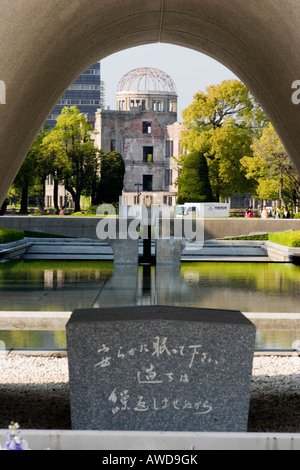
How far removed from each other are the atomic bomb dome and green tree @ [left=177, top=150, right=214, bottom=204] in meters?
34.9

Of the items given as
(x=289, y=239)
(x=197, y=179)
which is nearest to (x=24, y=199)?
(x=197, y=179)

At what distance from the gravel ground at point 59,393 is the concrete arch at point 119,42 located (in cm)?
213

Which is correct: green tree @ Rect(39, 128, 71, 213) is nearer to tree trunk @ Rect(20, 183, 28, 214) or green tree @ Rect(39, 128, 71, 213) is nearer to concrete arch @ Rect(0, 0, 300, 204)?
tree trunk @ Rect(20, 183, 28, 214)

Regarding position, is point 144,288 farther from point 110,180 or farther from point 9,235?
point 110,180

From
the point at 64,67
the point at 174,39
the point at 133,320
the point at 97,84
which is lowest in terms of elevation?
the point at 133,320

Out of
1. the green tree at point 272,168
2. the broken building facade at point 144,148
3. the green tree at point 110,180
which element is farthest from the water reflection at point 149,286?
the broken building facade at point 144,148

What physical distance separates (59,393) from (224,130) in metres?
41.7

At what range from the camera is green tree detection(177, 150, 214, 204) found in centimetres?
4744

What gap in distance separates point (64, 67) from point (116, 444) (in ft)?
12.7

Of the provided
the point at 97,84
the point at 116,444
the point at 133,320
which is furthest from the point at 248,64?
the point at 97,84

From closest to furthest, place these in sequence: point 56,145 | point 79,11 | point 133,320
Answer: point 133,320, point 79,11, point 56,145

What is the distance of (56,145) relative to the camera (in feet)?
162
